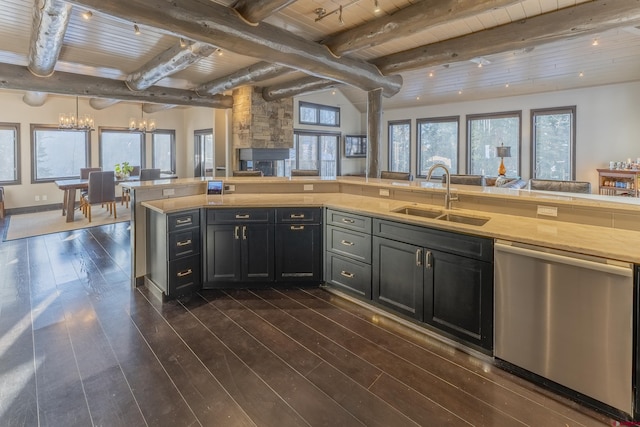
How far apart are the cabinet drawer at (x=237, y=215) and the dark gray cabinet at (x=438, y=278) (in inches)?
46.1

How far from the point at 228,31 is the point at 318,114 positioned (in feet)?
22.2

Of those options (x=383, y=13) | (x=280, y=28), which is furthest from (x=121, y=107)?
(x=383, y=13)

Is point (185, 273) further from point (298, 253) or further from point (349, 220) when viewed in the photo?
point (349, 220)

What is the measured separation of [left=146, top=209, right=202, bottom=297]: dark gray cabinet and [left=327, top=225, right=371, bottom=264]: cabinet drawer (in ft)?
4.39

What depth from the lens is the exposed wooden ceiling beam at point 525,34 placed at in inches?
135

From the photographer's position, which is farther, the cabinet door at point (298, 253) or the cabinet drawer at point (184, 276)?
the cabinet door at point (298, 253)

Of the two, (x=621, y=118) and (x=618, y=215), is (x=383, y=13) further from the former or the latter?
(x=621, y=118)

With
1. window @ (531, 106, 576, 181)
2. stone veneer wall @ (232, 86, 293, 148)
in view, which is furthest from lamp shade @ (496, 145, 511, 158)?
stone veneer wall @ (232, 86, 293, 148)

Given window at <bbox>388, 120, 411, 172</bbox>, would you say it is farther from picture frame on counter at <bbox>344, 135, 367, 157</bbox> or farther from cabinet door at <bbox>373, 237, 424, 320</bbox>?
cabinet door at <bbox>373, 237, 424, 320</bbox>

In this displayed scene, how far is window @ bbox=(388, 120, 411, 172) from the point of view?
10819 millimetres

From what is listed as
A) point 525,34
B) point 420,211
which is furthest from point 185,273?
point 525,34

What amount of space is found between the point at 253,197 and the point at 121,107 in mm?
7726

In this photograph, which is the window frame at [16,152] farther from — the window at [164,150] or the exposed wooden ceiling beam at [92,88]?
the exposed wooden ceiling beam at [92,88]

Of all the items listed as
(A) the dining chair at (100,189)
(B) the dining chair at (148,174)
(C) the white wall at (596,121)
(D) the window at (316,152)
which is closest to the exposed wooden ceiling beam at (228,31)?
(D) the window at (316,152)
